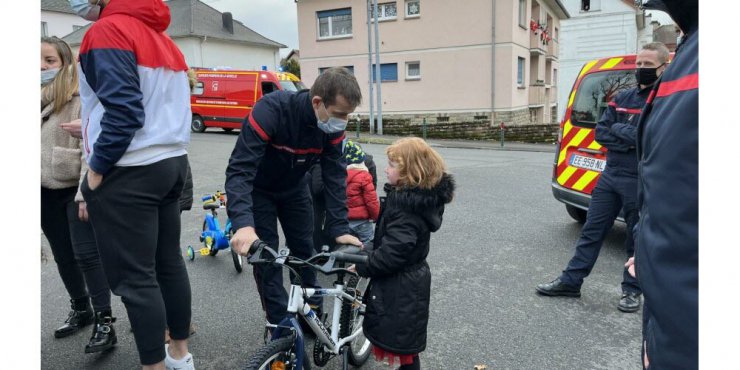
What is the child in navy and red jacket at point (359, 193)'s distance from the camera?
4.36m

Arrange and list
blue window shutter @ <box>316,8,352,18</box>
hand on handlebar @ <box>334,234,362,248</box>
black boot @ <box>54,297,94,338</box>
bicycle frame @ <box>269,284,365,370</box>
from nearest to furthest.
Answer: bicycle frame @ <box>269,284,365,370</box>, hand on handlebar @ <box>334,234,362,248</box>, black boot @ <box>54,297,94,338</box>, blue window shutter @ <box>316,8,352,18</box>

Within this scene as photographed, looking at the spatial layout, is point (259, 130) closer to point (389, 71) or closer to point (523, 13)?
point (389, 71)

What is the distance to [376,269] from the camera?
2.63 m

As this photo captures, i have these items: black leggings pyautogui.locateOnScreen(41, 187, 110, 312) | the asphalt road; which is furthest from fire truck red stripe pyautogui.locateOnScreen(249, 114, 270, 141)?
the asphalt road

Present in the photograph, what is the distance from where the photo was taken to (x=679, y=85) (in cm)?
112

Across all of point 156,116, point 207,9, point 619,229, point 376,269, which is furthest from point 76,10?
point 207,9

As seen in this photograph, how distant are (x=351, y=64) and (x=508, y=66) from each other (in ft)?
25.9

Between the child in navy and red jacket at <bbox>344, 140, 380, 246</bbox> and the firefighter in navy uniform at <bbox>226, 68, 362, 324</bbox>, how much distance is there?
1006 millimetres

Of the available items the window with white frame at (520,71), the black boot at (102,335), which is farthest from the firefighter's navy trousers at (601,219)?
the window with white frame at (520,71)

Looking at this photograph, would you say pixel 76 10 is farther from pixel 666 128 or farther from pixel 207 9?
pixel 207 9

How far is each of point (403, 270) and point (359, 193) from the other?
1757mm

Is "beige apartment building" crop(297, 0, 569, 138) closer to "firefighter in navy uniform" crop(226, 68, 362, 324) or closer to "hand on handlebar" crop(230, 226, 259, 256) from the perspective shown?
"firefighter in navy uniform" crop(226, 68, 362, 324)

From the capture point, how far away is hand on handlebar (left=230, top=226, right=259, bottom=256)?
7.64 ft

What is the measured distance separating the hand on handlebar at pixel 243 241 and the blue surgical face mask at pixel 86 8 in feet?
4.23
